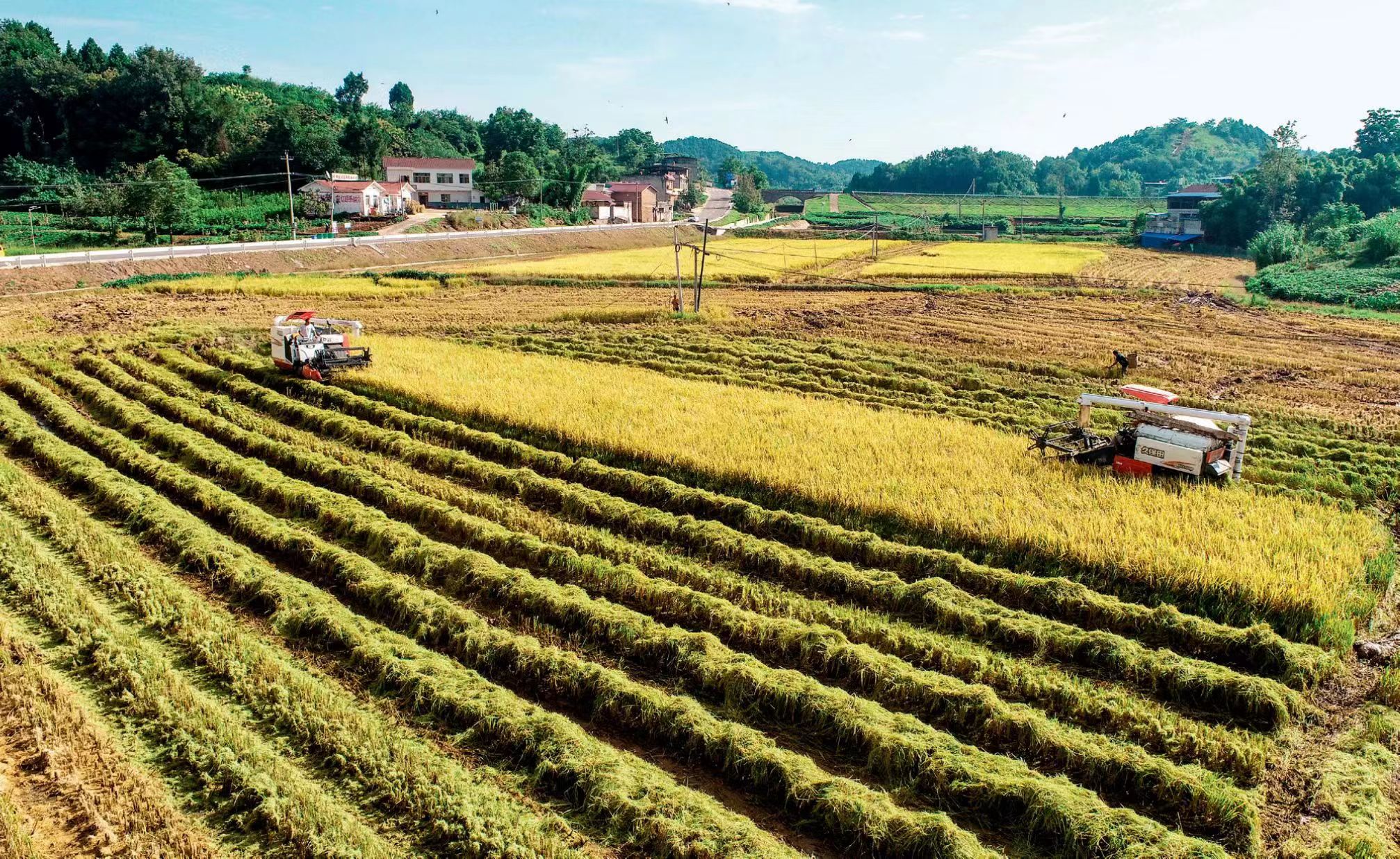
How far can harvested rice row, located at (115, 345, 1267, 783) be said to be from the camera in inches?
293

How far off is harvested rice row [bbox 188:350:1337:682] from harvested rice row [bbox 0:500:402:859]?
249 inches

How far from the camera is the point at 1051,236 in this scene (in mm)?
71875

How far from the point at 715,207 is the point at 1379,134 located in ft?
205

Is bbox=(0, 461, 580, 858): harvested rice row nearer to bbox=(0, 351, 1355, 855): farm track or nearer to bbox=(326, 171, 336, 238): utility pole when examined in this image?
bbox=(0, 351, 1355, 855): farm track

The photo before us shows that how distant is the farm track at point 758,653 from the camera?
679cm

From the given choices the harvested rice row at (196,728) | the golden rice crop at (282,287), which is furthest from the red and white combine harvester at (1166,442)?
the golden rice crop at (282,287)

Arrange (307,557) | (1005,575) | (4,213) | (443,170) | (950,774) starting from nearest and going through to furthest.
Result: (950,774) < (1005,575) < (307,557) < (4,213) < (443,170)

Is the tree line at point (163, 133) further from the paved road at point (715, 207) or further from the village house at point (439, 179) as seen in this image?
the paved road at point (715, 207)

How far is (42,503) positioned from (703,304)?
24.5m

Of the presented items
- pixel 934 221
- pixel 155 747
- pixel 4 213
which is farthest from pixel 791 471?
pixel 934 221

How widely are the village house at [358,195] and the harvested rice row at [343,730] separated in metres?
52.3

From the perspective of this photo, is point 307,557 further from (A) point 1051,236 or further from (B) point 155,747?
(A) point 1051,236

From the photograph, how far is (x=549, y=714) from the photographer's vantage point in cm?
762

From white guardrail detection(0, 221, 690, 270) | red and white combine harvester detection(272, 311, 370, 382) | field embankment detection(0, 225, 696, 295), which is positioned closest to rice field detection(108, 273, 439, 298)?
field embankment detection(0, 225, 696, 295)
